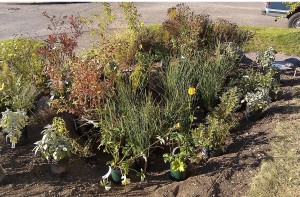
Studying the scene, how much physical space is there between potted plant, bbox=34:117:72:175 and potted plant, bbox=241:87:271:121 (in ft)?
8.34

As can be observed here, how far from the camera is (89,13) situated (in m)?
13.1

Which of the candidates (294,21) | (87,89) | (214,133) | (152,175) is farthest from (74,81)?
(294,21)

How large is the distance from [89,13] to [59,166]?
32.9 ft

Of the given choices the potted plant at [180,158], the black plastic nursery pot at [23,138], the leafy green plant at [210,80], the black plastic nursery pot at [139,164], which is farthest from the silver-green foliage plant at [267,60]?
the black plastic nursery pot at [23,138]

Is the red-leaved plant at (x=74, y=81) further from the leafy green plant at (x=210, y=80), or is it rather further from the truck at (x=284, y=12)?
the truck at (x=284, y=12)

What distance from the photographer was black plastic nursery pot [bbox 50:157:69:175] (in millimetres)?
3875

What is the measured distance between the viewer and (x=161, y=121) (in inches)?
170

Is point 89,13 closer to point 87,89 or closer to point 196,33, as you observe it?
point 196,33

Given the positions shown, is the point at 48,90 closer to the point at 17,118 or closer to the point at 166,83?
the point at 17,118

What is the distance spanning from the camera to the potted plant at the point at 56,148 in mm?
3797

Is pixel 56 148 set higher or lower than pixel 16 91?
lower

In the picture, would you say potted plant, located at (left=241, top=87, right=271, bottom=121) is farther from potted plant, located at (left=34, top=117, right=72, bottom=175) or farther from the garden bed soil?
potted plant, located at (left=34, top=117, right=72, bottom=175)

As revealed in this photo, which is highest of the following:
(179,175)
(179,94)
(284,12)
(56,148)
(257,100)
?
(284,12)

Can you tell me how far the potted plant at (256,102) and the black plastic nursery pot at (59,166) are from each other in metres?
2.60
